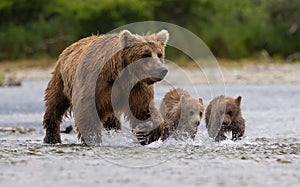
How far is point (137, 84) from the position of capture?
9039mm

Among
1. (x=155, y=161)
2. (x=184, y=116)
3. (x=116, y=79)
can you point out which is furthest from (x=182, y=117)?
(x=155, y=161)

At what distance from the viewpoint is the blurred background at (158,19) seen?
30.0 metres

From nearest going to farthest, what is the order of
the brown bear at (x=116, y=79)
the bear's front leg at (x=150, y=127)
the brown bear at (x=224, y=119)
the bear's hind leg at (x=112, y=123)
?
1. the brown bear at (x=116, y=79)
2. the bear's front leg at (x=150, y=127)
3. the bear's hind leg at (x=112, y=123)
4. the brown bear at (x=224, y=119)

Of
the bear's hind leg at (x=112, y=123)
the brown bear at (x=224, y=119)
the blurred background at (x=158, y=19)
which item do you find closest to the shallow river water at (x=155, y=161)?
the bear's hind leg at (x=112, y=123)

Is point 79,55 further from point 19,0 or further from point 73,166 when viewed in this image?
point 19,0

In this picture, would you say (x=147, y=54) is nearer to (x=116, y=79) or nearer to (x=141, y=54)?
(x=141, y=54)

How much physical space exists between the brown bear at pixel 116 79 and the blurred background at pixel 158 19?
20.5m

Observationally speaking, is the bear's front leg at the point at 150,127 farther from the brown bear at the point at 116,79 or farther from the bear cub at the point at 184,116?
the bear cub at the point at 184,116

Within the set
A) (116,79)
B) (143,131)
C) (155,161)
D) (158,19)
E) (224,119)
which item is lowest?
(155,161)

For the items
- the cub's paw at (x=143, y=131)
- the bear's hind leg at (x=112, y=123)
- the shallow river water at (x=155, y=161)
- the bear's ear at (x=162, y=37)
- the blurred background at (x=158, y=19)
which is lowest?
the shallow river water at (x=155, y=161)

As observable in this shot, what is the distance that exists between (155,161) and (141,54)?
4.48ft

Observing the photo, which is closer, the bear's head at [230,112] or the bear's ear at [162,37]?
the bear's ear at [162,37]

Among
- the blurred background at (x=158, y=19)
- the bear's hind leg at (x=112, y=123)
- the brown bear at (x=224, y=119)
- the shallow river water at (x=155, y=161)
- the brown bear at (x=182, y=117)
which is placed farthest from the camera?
the blurred background at (x=158, y=19)

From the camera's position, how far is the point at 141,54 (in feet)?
29.5
